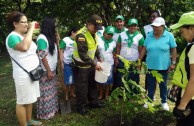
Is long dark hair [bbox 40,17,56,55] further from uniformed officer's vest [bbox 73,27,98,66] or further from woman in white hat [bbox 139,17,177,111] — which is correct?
woman in white hat [bbox 139,17,177,111]

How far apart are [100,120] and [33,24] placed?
188 centimetres

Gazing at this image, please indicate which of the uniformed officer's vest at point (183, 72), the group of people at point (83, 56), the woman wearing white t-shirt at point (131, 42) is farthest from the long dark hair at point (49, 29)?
the uniformed officer's vest at point (183, 72)

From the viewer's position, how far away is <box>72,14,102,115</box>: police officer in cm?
408

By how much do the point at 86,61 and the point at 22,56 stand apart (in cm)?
115

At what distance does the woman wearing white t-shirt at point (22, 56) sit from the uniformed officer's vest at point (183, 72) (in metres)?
1.89

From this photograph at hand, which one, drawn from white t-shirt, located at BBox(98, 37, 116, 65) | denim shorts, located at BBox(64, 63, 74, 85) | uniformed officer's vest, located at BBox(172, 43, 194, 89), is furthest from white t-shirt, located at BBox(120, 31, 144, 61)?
uniformed officer's vest, located at BBox(172, 43, 194, 89)

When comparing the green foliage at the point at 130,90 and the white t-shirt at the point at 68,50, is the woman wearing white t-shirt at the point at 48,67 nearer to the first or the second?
the white t-shirt at the point at 68,50

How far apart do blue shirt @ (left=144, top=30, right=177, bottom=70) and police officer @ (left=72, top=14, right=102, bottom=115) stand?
911 millimetres

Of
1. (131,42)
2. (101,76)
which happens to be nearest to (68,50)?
(101,76)

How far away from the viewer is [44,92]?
4.19 m

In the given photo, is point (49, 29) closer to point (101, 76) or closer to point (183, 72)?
point (101, 76)

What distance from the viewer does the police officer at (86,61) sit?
4082 mm

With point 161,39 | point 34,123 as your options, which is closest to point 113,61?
point 161,39

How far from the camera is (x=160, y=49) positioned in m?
4.14
